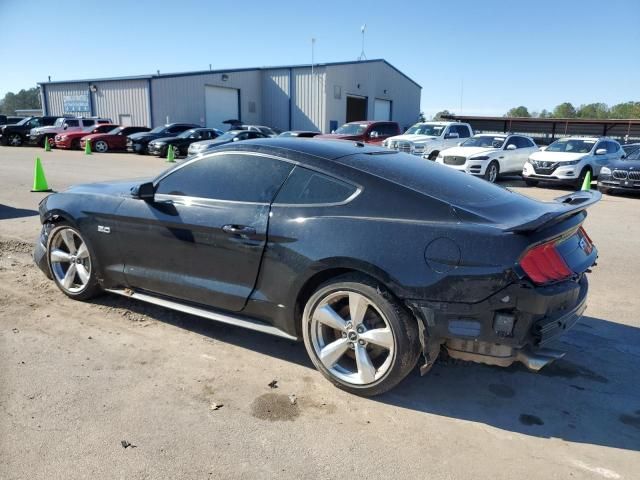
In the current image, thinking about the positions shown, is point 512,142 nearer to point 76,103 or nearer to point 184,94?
point 184,94

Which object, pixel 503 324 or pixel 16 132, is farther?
pixel 16 132

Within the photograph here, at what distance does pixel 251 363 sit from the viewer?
147 inches

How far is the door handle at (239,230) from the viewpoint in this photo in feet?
11.6

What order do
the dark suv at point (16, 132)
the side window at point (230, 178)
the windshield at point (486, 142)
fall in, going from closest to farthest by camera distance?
the side window at point (230, 178), the windshield at point (486, 142), the dark suv at point (16, 132)

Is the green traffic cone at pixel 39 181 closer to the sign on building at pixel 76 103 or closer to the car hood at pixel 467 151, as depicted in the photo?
the car hood at pixel 467 151

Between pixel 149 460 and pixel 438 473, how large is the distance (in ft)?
4.95

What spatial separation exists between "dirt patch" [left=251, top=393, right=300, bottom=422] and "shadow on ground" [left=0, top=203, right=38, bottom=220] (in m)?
7.43

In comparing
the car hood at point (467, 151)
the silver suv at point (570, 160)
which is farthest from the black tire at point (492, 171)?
the silver suv at point (570, 160)

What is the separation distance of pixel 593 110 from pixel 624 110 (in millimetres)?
17889

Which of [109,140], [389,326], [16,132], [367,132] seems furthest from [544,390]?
[16,132]

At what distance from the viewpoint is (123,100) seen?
36.6 m

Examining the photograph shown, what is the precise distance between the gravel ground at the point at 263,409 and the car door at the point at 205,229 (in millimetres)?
507

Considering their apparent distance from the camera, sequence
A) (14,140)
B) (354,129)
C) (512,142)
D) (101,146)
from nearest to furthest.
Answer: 1. (512,142)
2. (354,129)
3. (101,146)
4. (14,140)

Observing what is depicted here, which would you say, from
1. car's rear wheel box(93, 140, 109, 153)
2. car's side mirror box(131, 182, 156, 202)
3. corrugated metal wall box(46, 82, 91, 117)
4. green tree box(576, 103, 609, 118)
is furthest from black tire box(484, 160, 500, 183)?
green tree box(576, 103, 609, 118)
